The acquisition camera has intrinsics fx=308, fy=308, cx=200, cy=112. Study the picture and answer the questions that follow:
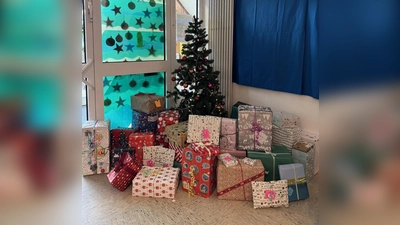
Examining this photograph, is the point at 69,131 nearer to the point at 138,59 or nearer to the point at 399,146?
the point at 399,146

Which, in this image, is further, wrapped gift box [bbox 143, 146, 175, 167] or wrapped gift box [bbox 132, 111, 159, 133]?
wrapped gift box [bbox 132, 111, 159, 133]

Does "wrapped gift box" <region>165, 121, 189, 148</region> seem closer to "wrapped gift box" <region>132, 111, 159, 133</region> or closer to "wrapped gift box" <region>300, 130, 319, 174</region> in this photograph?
"wrapped gift box" <region>132, 111, 159, 133</region>

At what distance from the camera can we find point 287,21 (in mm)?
3062

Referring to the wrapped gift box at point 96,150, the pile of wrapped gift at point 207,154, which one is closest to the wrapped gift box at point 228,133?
the pile of wrapped gift at point 207,154

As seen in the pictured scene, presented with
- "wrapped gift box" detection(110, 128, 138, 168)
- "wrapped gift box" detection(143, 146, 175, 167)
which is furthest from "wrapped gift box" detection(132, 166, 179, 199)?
"wrapped gift box" detection(110, 128, 138, 168)

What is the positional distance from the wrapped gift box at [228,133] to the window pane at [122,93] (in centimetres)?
123

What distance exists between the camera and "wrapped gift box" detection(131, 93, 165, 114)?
319 cm

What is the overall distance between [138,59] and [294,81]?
1726mm

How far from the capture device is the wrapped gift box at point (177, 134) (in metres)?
2.91

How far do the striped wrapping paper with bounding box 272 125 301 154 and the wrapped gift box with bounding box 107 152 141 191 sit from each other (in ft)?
4.37

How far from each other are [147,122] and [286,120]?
4.62 ft

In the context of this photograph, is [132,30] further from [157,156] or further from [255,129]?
[255,129]

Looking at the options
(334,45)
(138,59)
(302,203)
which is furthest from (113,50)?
(334,45)

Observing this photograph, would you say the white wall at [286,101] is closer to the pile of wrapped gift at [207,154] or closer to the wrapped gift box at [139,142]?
the pile of wrapped gift at [207,154]
